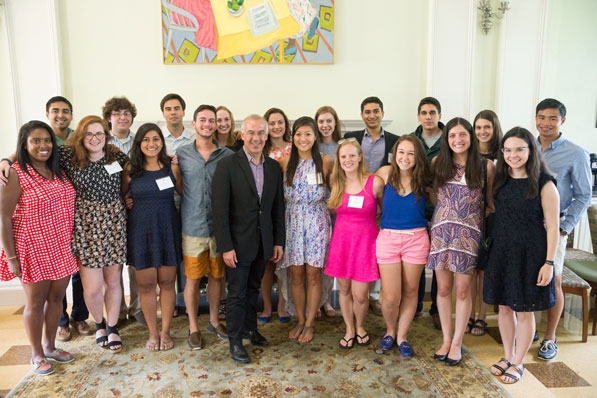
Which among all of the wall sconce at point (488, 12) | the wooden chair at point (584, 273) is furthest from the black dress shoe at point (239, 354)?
the wall sconce at point (488, 12)

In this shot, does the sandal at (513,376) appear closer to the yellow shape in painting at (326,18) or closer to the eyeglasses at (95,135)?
the eyeglasses at (95,135)

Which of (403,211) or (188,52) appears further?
(188,52)

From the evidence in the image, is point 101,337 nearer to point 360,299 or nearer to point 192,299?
point 192,299

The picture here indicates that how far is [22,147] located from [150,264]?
1044mm

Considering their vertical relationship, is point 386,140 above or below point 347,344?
above

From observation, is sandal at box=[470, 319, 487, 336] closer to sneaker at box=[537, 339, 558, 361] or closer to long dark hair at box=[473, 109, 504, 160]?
sneaker at box=[537, 339, 558, 361]

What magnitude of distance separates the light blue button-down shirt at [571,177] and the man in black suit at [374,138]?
46.7 inches

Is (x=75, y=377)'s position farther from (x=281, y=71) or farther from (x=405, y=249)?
(x=281, y=71)

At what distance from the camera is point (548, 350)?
2.89 m

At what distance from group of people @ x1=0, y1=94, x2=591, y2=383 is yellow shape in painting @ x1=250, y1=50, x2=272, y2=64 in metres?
1.48

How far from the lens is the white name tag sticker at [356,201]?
9.12ft

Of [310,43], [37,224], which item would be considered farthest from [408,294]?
[310,43]

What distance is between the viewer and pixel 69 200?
103 inches

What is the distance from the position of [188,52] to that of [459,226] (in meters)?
3.07
